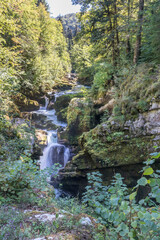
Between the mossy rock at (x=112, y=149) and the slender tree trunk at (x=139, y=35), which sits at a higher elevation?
the slender tree trunk at (x=139, y=35)

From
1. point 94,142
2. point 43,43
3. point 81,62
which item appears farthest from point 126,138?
point 43,43

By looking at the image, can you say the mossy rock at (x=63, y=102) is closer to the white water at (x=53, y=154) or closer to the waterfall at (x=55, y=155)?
the white water at (x=53, y=154)

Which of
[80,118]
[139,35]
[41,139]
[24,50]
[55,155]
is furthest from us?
[24,50]

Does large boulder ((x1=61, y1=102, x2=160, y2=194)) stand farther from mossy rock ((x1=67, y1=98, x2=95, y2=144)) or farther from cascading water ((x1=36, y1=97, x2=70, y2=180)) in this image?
cascading water ((x1=36, y1=97, x2=70, y2=180))

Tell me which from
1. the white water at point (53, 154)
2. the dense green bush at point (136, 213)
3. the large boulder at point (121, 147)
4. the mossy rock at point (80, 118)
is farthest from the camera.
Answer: the white water at point (53, 154)

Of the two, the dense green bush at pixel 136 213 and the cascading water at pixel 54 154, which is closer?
the dense green bush at pixel 136 213

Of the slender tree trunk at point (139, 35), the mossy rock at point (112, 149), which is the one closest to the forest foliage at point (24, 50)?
the mossy rock at point (112, 149)

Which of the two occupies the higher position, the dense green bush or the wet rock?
the dense green bush

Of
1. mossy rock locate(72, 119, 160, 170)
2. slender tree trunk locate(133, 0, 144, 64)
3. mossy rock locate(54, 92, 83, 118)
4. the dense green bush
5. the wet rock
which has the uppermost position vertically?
slender tree trunk locate(133, 0, 144, 64)

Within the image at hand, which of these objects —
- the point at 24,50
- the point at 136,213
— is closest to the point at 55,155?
the point at 136,213

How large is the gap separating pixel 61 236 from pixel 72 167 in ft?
19.1

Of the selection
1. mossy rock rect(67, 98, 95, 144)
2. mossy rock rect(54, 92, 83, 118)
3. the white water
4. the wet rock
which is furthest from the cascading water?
mossy rock rect(54, 92, 83, 118)

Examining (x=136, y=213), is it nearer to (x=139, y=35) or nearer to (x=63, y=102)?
(x=139, y=35)

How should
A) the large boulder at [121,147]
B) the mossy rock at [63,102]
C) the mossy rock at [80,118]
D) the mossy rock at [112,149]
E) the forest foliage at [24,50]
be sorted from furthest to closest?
the mossy rock at [63,102]
the mossy rock at [80,118]
the forest foliage at [24,50]
the mossy rock at [112,149]
the large boulder at [121,147]
